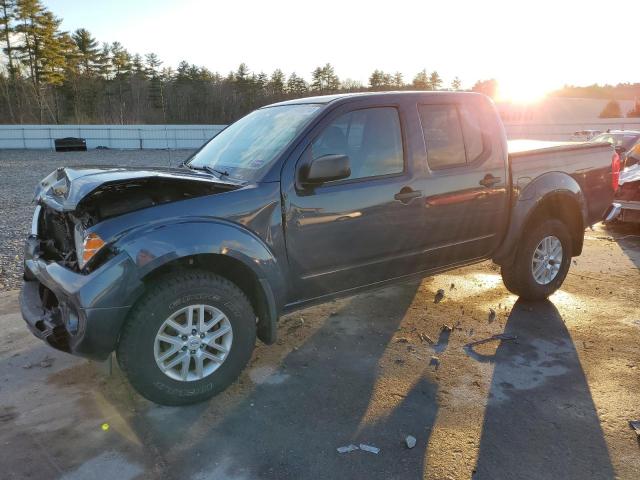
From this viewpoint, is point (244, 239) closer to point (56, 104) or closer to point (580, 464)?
point (580, 464)

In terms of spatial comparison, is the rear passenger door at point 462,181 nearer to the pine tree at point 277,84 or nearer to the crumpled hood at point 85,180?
the crumpled hood at point 85,180

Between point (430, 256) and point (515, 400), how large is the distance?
131cm

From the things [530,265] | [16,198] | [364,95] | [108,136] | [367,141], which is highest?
[108,136]

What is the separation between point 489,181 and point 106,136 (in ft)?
96.2

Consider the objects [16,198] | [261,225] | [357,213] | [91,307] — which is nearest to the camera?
[91,307]

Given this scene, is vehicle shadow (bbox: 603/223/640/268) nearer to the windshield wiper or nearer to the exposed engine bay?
the windshield wiper

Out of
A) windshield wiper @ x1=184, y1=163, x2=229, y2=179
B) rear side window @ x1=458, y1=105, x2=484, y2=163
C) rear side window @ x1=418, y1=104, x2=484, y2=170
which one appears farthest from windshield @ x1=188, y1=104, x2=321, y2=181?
rear side window @ x1=458, y1=105, x2=484, y2=163

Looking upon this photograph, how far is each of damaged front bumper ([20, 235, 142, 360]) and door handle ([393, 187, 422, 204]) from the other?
76.9 inches

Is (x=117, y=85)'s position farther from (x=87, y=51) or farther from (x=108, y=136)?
(x=108, y=136)

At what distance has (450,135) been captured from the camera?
412 centimetres

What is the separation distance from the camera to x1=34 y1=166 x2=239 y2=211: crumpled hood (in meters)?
2.84

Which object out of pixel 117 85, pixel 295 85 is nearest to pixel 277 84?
pixel 295 85

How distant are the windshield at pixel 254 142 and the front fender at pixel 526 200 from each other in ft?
7.00

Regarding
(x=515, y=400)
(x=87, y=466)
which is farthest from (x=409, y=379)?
(x=87, y=466)
